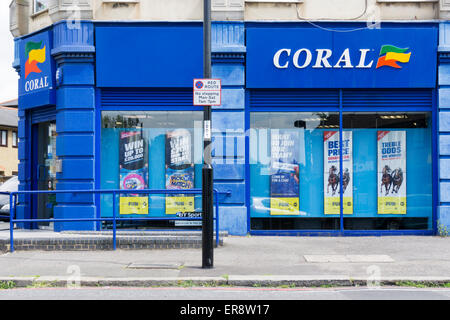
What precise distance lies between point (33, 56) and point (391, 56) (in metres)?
9.01

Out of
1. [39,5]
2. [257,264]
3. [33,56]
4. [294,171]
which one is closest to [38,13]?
[39,5]

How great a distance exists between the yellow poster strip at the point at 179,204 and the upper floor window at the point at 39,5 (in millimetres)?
5954

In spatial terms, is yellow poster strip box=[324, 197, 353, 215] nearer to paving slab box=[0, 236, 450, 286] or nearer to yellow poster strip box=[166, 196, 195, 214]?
paving slab box=[0, 236, 450, 286]

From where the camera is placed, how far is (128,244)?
11125 mm

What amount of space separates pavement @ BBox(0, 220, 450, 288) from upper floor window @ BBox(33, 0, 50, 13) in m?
6.66

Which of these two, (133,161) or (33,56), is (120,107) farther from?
(33,56)

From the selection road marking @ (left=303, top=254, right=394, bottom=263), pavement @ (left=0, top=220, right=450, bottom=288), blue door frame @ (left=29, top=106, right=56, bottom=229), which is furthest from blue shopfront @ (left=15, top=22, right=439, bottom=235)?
road marking @ (left=303, top=254, right=394, bottom=263)

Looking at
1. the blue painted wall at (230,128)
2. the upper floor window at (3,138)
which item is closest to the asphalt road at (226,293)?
the blue painted wall at (230,128)

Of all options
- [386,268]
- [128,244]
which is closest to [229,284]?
[386,268]

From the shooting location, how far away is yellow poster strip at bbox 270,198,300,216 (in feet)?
44.1

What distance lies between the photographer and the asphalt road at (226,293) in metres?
7.22
